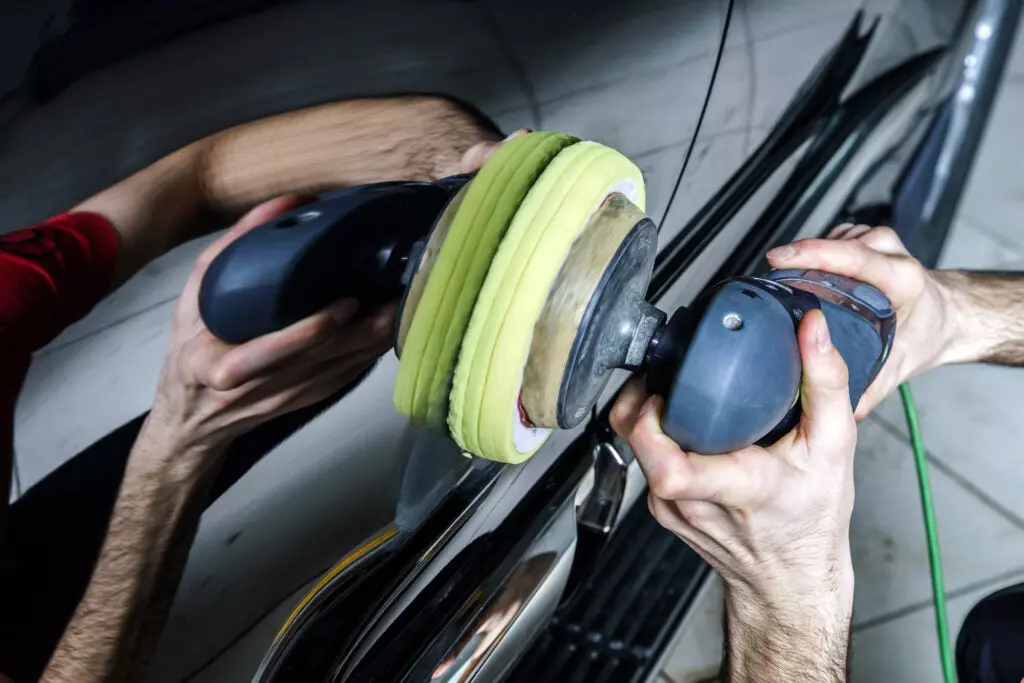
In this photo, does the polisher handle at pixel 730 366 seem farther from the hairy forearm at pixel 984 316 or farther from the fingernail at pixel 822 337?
the hairy forearm at pixel 984 316

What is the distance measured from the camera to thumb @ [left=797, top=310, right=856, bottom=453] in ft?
1.68

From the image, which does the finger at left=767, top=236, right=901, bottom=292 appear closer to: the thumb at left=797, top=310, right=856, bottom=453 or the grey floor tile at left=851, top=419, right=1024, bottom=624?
the thumb at left=797, top=310, right=856, bottom=453

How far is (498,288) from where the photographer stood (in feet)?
1.27

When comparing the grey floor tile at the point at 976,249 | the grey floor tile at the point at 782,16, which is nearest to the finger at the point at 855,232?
the grey floor tile at the point at 782,16

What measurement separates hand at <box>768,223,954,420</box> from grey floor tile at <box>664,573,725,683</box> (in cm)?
37

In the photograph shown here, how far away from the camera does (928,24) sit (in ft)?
3.92

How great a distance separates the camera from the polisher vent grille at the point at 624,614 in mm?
866

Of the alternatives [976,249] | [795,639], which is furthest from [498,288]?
[976,249]

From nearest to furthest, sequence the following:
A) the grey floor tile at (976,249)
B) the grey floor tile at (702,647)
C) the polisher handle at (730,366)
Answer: the polisher handle at (730,366) < the grey floor tile at (702,647) < the grey floor tile at (976,249)

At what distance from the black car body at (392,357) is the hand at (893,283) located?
12cm

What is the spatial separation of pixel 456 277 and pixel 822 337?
0.25 m

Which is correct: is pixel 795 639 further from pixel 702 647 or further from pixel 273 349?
pixel 273 349

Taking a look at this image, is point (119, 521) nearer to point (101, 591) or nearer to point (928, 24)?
point (101, 591)

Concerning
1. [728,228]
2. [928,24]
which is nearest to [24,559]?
[728,228]
